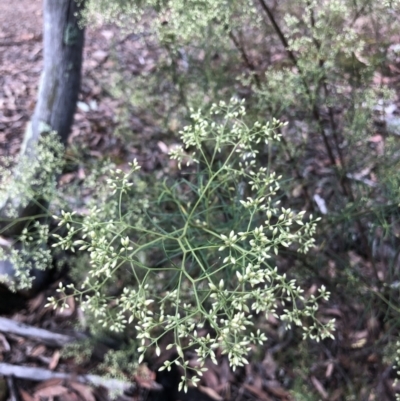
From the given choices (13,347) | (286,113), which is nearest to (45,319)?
(13,347)

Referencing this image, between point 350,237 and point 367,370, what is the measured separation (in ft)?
2.36

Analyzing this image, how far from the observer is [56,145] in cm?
225

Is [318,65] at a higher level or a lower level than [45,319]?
higher

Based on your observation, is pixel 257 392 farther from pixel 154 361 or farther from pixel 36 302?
pixel 36 302

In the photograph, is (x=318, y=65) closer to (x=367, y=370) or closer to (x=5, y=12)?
(x=367, y=370)

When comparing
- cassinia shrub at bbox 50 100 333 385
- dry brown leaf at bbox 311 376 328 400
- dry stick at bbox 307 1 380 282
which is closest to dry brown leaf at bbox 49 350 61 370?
cassinia shrub at bbox 50 100 333 385

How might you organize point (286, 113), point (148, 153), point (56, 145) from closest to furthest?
1. point (56, 145)
2. point (286, 113)
3. point (148, 153)

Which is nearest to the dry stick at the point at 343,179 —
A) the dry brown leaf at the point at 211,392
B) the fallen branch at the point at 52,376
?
the dry brown leaf at the point at 211,392

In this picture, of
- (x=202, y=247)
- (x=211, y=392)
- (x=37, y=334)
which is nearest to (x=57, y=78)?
(x=37, y=334)

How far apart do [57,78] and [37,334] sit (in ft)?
4.51

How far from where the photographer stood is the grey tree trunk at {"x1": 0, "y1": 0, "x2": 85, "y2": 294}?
242cm

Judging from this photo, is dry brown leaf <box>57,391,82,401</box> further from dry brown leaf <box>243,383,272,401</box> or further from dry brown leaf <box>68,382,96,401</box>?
dry brown leaf <box>243,383,272,401</box>

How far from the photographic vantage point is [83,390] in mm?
2457

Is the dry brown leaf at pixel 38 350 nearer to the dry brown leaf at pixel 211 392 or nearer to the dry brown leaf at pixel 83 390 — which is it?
the dry brown leaf at pixel 83 390
